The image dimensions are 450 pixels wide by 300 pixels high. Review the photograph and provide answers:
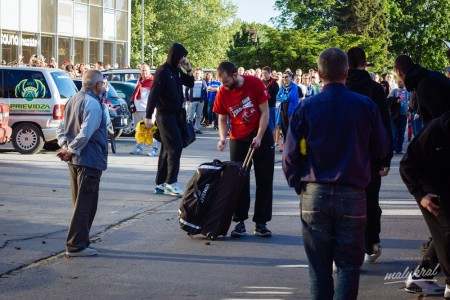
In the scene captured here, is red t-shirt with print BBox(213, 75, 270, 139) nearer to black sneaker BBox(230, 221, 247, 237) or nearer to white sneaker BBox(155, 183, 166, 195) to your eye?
black sneaker BBox(230, 221, 247, 237)

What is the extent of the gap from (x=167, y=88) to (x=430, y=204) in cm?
702

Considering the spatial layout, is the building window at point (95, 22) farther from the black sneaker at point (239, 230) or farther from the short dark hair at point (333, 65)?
the short dark hair at point (333, 65)

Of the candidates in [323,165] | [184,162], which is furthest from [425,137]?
[184,162]

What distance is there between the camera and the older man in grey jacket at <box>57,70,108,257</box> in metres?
8.75

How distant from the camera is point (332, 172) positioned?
564cm

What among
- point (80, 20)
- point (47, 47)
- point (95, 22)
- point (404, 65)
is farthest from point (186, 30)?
point (404, 65)

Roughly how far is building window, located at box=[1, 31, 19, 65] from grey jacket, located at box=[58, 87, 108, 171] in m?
31.8

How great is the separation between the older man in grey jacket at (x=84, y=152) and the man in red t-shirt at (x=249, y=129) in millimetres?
1399

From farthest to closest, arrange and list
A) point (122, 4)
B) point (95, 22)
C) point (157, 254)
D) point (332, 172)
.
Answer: point (122, 4), point (95, 22), point (157, 254), point (332, 172)

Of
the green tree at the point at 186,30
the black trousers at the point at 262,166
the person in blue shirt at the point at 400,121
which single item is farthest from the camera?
the green tree at the point at 186,30

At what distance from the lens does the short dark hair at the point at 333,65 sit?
575 cm

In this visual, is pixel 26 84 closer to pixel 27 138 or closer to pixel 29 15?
pixel 27 138

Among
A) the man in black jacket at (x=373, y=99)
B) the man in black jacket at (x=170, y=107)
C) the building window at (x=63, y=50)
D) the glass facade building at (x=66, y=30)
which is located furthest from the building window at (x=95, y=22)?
the man in black jacket at (x=373, y=99)

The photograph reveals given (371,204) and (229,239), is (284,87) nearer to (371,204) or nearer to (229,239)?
(229,239)
